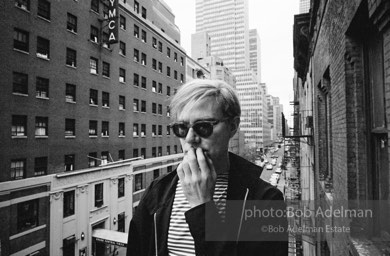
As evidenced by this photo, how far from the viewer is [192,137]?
6.13ft

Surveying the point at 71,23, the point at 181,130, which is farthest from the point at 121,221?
the point at 181,130

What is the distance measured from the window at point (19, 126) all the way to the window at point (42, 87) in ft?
7.20

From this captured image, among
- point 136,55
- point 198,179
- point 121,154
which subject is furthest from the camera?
point 136,55

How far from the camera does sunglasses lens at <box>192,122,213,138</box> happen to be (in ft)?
6.21

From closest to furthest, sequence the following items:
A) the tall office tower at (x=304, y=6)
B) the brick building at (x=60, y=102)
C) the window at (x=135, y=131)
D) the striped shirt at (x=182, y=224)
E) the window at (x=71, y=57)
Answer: the striped shirt at (x=182, y=224) < the brick building at (x=60, y=102) < the window at (x=71, y=57) < the window at (x=135, y=131) < the tall office tower at (x=304, y=6)

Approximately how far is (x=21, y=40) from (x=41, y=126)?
6.32 meters

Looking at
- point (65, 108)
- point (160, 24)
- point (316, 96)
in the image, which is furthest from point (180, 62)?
point (316, 96)

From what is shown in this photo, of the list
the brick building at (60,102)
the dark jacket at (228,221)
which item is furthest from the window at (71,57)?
the dark jacket at (228,221)

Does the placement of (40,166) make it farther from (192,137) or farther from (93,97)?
(192,137)

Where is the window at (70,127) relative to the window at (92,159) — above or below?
above

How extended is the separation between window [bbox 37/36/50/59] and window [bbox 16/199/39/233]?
36.3 ft

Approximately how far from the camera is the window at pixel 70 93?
2119cm

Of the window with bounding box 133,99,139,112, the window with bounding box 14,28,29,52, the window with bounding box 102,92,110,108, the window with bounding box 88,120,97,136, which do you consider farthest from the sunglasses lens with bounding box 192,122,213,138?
the window with bounding box 133,99,139,112

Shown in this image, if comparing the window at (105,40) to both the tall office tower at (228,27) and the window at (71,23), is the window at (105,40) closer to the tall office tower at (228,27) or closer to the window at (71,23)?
the window at (71,23)
